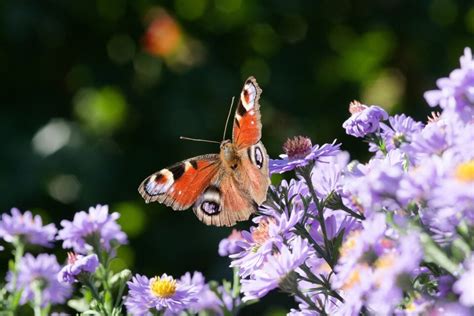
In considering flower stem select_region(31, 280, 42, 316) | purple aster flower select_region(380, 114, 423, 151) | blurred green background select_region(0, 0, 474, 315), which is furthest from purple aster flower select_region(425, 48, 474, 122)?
blurred green background select_region(0, 0, 474, 315)

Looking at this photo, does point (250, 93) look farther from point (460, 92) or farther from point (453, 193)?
point (453, 193)

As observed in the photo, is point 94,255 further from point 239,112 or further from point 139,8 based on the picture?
point 139,8

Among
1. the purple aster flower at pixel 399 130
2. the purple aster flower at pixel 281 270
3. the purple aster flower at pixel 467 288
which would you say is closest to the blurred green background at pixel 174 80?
the purple aster flower at pixel 399 130

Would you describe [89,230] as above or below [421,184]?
above

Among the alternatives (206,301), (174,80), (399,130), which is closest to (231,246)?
(206,301)

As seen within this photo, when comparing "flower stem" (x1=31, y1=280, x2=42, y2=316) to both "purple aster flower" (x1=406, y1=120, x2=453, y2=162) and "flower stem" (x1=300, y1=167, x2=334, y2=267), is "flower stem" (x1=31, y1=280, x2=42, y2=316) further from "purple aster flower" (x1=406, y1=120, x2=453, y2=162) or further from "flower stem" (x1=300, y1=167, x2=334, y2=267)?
"purple aster flower" (x1=406, y1=120, x2=453, y2=162)

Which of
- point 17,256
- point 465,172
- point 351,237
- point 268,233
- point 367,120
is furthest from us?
point 17,256
